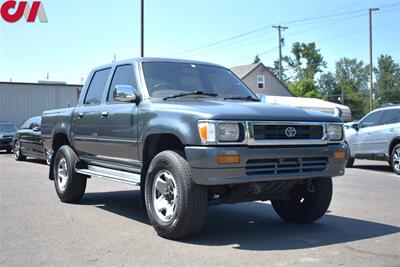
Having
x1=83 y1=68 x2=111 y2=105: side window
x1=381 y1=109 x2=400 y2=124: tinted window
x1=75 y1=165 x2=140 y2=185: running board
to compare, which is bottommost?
x1=75 y1=165 x2=140 y2=185: running board

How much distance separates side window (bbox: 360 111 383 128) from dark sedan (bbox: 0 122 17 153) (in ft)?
51.3

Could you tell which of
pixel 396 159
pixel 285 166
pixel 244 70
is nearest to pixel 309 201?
pixel 285 166

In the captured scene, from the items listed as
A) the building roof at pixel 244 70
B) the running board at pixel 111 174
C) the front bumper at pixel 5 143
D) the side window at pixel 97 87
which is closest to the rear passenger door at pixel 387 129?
the side window at pixel 97 87

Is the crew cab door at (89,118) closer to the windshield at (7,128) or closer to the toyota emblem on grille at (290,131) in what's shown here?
the toyota emblem on grille at (290,131)

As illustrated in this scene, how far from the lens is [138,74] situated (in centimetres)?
679

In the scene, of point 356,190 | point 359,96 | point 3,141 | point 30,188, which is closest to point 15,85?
point 3,141

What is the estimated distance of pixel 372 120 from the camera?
14.1m

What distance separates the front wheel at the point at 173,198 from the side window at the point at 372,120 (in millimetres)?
9537

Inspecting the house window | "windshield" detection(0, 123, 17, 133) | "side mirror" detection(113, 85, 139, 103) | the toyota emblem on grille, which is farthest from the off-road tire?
the house window

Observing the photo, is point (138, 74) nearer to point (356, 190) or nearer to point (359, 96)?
point (356, 190)

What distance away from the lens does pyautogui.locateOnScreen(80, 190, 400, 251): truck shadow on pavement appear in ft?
18.3

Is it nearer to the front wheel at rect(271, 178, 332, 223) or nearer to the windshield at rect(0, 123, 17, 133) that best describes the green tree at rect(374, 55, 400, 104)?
the windshield at rect(0, 123, 17, 133)

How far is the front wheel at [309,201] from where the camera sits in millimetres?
6410

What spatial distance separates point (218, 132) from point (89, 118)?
2.97 metres
